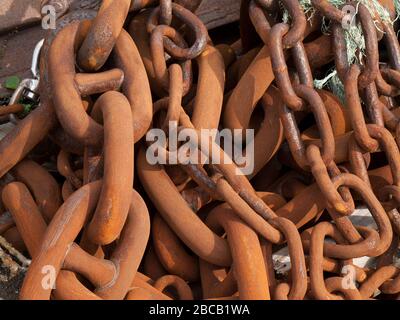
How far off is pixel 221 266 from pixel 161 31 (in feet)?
1.91

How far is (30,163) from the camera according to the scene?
5.07 feet

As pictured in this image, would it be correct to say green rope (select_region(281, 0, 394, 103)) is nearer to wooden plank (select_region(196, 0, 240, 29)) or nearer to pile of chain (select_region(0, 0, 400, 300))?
pile of chain (select_region(0, 0, 400, 300))

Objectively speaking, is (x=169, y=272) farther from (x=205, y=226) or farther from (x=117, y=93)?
(x=117, y=93)

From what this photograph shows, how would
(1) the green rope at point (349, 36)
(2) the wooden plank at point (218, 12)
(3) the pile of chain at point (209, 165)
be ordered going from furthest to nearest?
Answer: 1. (2) the wooden plank at point (218, 12)
2. (1) the green rope at point (349, 36)
3. (3) the pile of chain at point (209, 165)

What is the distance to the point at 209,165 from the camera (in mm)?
1421

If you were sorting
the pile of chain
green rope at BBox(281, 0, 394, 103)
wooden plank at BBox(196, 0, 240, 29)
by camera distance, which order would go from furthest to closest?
wooden plank at BBox(196, 0, 240, 29)
green rope at BBox(281, 0, 394, 103)
the pile of chain

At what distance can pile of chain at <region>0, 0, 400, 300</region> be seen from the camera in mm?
1287

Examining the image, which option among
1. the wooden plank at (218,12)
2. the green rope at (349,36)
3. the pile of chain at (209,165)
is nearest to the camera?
the pile of chain at (209,165)

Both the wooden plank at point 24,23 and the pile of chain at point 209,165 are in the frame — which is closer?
the pile of chain at point 209,165

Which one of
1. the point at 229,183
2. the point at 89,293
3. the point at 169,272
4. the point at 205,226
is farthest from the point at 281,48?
the point at 89,293

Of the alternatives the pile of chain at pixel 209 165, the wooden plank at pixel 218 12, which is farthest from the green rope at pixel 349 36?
the wooden plank at pixel 218 12

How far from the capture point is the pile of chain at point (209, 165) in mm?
1287

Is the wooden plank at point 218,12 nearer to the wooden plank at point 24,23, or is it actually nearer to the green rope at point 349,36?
the wooden plank at point 24,23

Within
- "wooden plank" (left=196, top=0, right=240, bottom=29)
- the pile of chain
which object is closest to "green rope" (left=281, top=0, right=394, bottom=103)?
the pile of chain
